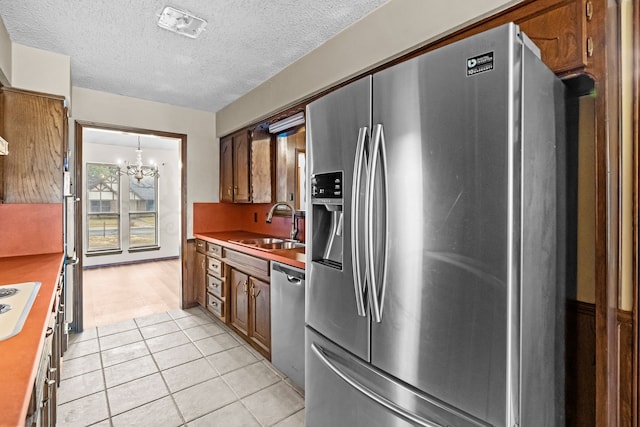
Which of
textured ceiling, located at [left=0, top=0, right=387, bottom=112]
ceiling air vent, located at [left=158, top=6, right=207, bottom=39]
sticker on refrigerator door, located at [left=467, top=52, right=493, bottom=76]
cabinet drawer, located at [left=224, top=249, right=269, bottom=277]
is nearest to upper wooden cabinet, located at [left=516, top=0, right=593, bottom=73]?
sticker on refrigerator door, located at [left=467, top=52, right=493, bottom=76]

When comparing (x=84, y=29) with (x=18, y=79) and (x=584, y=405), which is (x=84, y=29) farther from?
(x=584, y=405)

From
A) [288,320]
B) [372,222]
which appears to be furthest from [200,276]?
[372,222]

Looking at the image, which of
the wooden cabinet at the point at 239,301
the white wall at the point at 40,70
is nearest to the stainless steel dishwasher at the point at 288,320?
the wooden cabinet at the point at 239,301

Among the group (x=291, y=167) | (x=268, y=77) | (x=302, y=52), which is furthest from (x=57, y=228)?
(x=302, y=52)

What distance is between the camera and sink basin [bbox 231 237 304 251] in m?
3.16

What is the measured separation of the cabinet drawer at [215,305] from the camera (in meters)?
3.35

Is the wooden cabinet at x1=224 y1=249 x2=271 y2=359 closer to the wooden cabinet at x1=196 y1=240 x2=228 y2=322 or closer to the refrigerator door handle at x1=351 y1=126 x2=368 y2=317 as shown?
the wooden cabinet at x1=196 y1=240 x2=228 y2=322

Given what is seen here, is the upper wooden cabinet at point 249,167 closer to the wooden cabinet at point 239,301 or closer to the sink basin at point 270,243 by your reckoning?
the sink basin at point 270,243

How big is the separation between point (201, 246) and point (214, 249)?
446mm

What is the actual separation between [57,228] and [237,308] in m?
1.59

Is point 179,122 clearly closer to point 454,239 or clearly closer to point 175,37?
point 175,37

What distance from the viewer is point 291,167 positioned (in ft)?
10.3

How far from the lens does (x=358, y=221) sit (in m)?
1.28

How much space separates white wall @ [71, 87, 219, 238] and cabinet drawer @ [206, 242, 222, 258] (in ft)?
1.68
